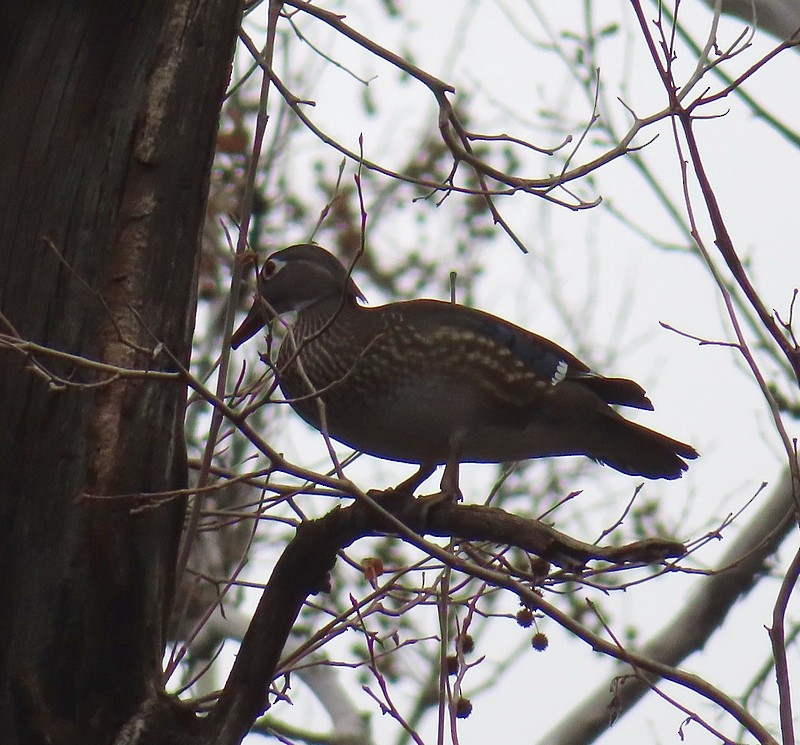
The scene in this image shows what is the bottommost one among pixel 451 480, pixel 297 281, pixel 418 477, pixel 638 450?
pixel 451 480

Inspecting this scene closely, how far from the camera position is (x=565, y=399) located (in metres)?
3.57

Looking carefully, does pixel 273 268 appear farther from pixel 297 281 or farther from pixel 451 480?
pixel 451 480

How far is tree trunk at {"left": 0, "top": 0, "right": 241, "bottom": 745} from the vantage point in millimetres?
2475

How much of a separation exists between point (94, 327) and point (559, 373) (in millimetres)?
1505

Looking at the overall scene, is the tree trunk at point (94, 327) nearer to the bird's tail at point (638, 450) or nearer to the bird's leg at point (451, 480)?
the bird's leg at point (451, 480)

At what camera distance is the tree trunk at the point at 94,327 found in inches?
97.4

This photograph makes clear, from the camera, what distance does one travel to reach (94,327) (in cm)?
263

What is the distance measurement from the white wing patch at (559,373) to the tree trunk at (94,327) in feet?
3.99

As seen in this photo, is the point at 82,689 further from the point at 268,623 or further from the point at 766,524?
the point at 766,524

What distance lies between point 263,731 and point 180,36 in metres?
3.43

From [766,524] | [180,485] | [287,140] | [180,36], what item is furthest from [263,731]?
[287,140]

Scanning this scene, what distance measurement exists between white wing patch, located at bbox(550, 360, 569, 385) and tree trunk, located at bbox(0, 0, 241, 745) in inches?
47.9

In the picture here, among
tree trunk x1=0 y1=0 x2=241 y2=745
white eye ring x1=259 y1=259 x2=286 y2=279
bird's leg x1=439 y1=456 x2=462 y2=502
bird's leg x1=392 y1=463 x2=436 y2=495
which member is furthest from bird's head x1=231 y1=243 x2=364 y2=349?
tree trunk x1=0 y1=0 x2=241 y2=745

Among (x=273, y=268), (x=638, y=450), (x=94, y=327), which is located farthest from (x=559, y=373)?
(x=94, y=327)
